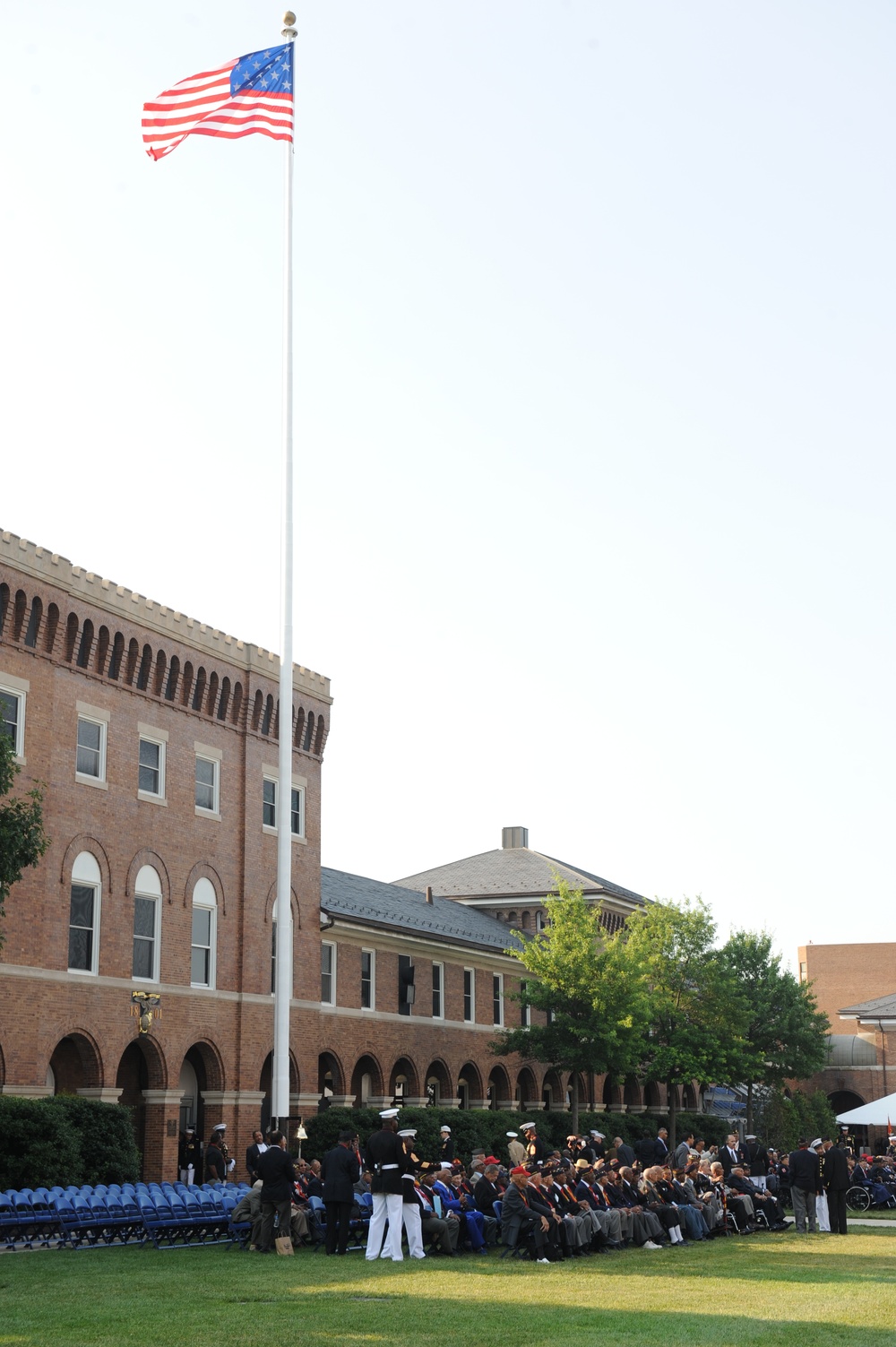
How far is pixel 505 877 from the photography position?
227 ft

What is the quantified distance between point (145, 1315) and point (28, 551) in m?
20.5

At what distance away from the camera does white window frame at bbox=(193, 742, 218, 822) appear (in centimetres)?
3856

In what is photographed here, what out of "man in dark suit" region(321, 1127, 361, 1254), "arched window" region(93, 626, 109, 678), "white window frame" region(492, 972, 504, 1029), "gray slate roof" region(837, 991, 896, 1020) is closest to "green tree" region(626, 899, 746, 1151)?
"white window frame" region(492, 972, 504, 1029)

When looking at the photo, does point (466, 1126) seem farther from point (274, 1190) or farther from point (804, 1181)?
point (274, 1190)

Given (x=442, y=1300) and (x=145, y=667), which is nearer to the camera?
(x=442, y=1300)

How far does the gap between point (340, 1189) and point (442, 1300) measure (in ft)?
16.9

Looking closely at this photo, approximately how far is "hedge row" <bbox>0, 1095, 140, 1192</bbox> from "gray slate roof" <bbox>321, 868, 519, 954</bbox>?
1433 centimetres

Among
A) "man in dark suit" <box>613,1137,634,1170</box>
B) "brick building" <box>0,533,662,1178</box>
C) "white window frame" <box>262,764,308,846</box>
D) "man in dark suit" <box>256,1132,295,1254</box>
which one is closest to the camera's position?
"man in dark suit" <box>256,1132,295,1254</box>

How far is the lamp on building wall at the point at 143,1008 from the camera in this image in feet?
114

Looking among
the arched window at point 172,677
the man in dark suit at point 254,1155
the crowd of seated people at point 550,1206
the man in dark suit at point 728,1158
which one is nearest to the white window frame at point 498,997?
the man in dark suit at point 728,1158

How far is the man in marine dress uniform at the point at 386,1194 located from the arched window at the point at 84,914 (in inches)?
528

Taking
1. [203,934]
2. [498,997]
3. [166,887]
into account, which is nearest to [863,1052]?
[498,997]

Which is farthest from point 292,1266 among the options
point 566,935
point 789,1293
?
point 566,935

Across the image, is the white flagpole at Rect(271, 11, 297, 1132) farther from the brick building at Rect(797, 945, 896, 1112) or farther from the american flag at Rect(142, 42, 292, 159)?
the brick building at Rect(797, 945, 896, 1112)
